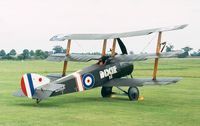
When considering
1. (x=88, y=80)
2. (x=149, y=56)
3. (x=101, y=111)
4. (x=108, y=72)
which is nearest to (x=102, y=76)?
(x=108, y=72)

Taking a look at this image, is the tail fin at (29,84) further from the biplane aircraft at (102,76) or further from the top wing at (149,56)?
the top wing at (149,56)

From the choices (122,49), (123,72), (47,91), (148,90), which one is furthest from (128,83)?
(148,90)

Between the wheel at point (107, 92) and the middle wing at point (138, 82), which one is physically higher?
the middle wing at point (138, 82)

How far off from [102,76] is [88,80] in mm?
977

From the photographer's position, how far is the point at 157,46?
781 inches

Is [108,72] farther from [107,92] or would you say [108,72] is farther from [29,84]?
[29,84]

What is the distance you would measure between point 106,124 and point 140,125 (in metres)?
0.97

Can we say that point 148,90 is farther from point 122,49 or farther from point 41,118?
point 41,118

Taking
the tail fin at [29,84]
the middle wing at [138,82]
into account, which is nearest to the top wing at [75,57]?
the middle wing at [138,82]

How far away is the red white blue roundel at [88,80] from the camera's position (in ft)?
62.6

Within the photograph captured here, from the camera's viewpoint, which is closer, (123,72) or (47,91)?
(47,91)

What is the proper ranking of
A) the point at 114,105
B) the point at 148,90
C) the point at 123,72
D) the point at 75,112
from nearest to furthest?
the point at 75,112 < the point at 114,105 < the point at 123,72 < the point at 148,90

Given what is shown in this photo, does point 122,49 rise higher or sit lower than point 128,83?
higher

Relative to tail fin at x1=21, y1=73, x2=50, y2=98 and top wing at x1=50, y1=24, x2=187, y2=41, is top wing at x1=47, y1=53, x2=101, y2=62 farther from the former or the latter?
tail fin at x1=21, y1=73, x2=50, y2=98
